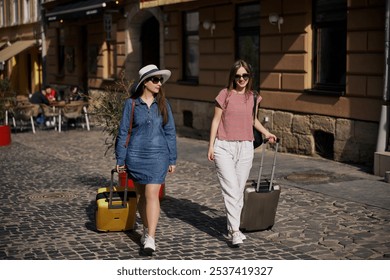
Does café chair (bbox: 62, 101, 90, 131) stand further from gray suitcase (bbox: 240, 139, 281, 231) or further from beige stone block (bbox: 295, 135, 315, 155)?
gray suitcase (bbox: 240, 139, 281, 231)

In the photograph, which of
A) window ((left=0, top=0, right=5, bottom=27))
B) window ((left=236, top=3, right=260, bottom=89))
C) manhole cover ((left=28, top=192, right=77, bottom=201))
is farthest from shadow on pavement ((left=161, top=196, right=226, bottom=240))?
window ((left=0, top=0, right=5, bottom=27))

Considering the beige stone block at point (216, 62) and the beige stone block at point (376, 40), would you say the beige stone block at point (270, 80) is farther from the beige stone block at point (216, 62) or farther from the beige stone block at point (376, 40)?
the beige stone block at point (376, 40)

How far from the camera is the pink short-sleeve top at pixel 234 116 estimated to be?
6.68 metres

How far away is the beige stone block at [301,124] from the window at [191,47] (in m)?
4.57

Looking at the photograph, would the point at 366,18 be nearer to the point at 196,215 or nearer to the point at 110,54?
the point at 196,215

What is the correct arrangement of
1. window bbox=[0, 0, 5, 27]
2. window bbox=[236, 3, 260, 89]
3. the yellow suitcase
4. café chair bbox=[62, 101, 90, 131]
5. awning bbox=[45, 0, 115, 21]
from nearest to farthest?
the yellow suitcase → window bbox=[236, 3, 260, 89] → café chair bbox=[62, 101, 90, 131] → awning bbox=[45, 0, 115, 21] → window bbox=[0, 0, 5, 27]

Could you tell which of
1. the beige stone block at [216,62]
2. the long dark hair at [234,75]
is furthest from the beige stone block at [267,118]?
the long dark hair at [234,75]

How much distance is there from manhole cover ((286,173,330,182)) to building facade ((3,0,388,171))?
1.24 m

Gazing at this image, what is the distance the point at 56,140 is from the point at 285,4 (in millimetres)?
6656

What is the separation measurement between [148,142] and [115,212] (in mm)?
1196

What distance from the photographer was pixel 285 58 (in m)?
13.8

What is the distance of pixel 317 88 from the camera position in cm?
1310

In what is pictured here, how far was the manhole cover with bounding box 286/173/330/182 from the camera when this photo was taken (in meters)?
10.4
